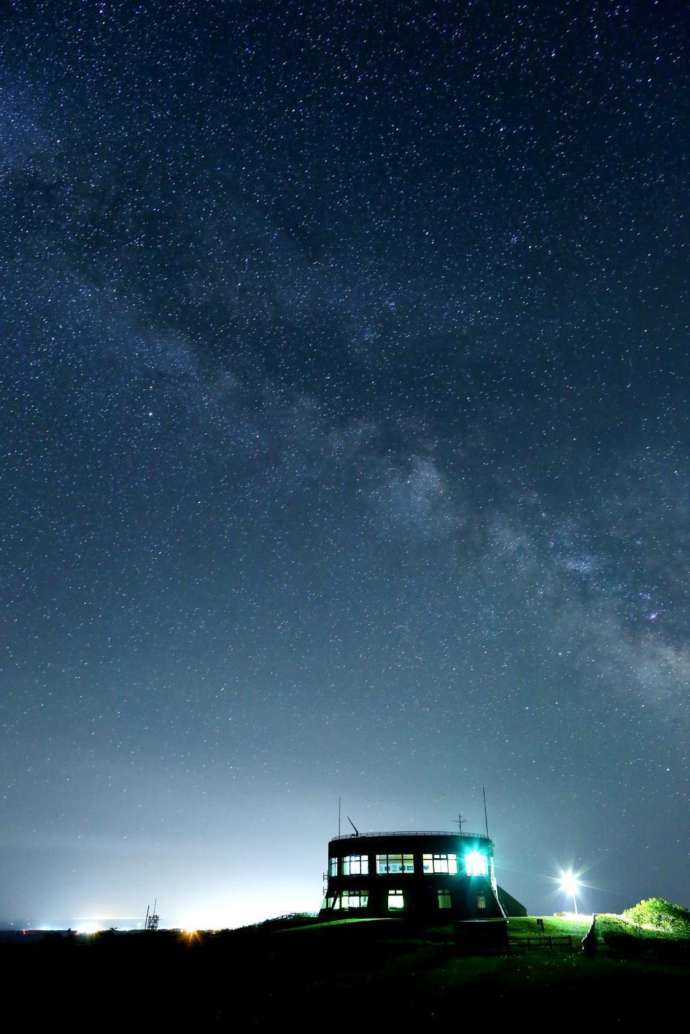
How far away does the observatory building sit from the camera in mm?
58656

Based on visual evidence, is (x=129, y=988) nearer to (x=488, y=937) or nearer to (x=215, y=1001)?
(x=215, y=1001)

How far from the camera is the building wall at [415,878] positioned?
58656 mm

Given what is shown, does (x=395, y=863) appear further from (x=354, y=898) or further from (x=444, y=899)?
(x=444, y=899)

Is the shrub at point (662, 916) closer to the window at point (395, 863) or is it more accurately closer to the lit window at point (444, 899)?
the lit window at point (444, 899)

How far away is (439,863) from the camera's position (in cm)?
6116

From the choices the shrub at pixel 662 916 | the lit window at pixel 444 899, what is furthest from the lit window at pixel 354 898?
the shrub at pixel 662 916

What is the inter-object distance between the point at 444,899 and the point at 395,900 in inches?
179

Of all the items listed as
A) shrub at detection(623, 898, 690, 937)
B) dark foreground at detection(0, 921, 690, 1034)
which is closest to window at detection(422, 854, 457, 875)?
shrub at detection(623, 898, 690, 937)

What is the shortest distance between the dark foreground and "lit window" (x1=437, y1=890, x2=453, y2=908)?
82.0 feet

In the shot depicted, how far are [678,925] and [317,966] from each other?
30.7 metres

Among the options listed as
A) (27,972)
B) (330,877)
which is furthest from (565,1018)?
(330,877)

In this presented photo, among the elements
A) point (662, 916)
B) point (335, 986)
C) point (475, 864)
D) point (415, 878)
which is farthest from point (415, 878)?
point (335, 986)

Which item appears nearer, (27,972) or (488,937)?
(27,972)

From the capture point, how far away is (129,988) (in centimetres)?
2681
